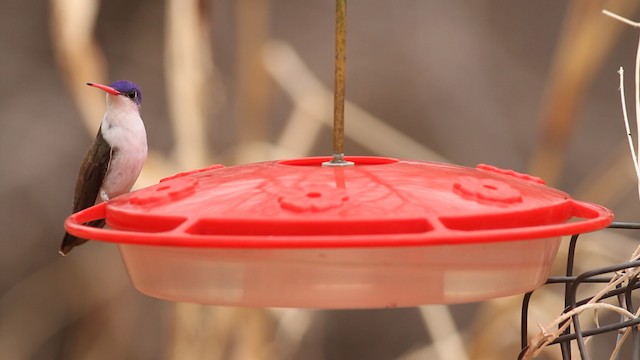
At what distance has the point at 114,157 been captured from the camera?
1972mm

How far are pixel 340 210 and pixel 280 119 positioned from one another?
1.50 m

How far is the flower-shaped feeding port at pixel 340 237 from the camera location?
0.87m

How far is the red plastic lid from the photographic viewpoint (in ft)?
2.82

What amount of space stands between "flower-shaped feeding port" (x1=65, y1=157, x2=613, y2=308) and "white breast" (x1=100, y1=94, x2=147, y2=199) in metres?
0.92

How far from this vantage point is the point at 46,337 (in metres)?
2.41

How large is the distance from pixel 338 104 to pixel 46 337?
1559 millimetres

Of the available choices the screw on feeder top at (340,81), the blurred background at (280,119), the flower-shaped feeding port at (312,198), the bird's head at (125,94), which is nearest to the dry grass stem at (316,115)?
the blurred background at (280,119)

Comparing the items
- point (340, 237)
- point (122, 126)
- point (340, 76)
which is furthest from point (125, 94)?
point (340, 237)

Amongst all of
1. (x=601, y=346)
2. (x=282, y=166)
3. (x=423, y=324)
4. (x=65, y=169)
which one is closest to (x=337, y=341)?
(x=423, y=324)

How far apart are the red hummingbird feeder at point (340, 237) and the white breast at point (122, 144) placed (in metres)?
0.91

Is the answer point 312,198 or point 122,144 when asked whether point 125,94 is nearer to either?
point 122,144

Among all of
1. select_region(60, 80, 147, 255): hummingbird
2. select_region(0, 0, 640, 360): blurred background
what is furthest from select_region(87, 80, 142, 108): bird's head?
select_region(0, 0, 640, 360): blurred background

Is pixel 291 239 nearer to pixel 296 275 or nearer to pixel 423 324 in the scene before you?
pixel 296 275

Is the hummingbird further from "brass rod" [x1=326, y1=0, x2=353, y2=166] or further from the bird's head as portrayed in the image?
"brass rod" [x1=326, y1=0, x2=353, y2=166]
